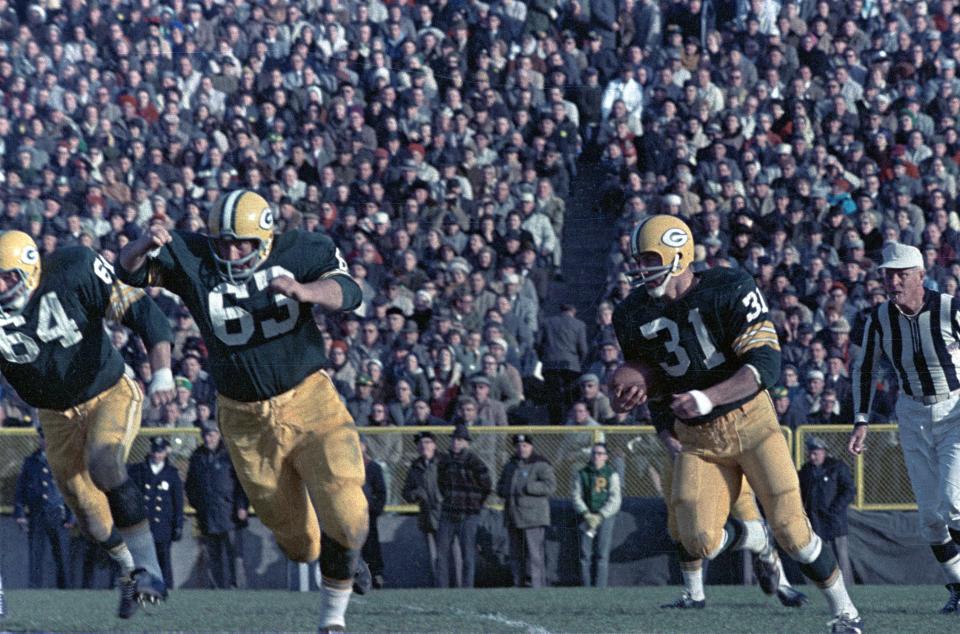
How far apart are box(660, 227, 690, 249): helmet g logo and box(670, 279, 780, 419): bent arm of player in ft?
0.97

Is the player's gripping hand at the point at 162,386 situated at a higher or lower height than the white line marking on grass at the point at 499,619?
higher

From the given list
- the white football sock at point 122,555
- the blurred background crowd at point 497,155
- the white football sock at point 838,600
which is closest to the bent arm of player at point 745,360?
the white football sock at point 838,600

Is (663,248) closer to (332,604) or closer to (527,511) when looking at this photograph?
(332,604)

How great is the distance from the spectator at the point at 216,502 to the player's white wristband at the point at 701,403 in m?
6.47

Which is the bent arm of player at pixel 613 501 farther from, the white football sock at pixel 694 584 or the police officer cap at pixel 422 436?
the white football sock at pixel 694 584

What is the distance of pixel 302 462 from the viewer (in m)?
6.23

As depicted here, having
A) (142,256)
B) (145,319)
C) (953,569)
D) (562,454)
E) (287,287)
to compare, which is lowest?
(953,569)

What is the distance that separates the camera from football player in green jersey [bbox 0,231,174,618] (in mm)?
6957

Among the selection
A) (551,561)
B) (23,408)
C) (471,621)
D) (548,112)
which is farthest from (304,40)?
(471,621)

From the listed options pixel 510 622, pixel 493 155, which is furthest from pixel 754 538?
pixel 493 155

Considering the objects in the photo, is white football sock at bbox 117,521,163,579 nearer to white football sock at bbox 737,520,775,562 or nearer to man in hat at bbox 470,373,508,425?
white football sock at bbox 737,520,775,562

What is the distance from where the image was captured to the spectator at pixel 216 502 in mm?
11883

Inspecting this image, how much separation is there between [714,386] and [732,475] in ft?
1.80

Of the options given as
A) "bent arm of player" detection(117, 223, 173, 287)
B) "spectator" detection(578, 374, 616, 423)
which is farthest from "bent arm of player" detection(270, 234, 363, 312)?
"spectator" detection(578, 374, 616, 423)
